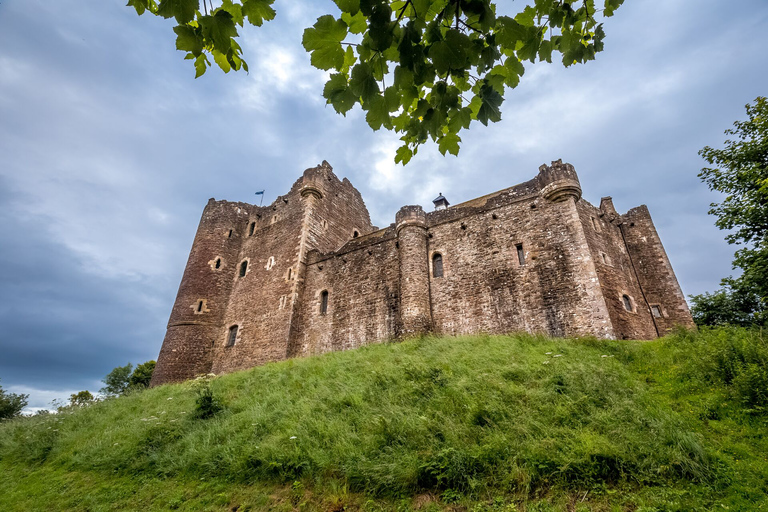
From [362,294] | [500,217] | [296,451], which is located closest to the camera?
[296,451]

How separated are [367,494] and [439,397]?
2.59 metres

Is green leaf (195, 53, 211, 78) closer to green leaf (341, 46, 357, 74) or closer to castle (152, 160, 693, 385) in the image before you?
green leaf (341, 46, 357, 74)

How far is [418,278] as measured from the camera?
15977 mm

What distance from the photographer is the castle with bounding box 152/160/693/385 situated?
1362 centimetres

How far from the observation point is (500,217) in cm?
1593

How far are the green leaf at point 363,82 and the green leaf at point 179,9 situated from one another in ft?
3.10

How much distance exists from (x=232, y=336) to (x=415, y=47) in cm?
2200

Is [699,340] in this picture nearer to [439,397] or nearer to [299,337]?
[439,397]

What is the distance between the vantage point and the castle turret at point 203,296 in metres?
20.0

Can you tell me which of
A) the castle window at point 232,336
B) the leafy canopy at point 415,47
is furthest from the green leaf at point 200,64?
the castle window at point 232,336

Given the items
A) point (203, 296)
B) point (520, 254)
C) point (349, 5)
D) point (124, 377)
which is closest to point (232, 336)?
point (203, 296)

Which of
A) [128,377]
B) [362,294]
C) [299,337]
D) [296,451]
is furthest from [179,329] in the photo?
[128,377]

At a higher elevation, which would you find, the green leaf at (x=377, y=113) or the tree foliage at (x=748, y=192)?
the tree foliage at (x=748, y=192)

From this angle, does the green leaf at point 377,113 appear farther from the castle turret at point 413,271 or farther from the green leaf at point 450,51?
the castle turret at point 413,271
